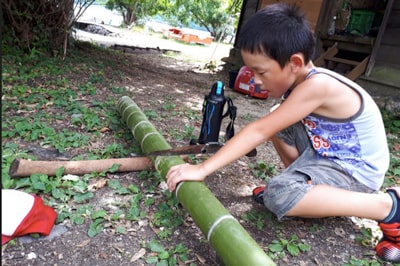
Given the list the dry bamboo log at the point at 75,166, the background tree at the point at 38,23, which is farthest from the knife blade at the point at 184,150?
the background tree at the point at 38,23

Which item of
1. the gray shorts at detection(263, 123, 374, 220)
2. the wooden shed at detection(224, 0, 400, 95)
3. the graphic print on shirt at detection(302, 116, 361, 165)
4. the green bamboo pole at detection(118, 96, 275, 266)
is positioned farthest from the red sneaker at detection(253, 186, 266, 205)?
the wooden shed at detection(224, 0, 400, 95)

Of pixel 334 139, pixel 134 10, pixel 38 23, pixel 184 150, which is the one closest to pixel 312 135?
pixel 334 139

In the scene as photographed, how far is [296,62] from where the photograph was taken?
1567mm

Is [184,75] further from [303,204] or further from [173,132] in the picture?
[303,204]

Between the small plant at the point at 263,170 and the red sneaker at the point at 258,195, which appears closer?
the red sneaker at the point at 258,195

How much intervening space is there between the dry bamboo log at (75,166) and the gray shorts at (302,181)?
83 centimetres

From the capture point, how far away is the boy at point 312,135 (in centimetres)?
154

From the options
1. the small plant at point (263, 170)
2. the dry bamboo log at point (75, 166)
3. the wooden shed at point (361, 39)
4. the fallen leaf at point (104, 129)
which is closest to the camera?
the dry bamboo log at point (75, 166)

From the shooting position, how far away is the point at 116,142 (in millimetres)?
2580

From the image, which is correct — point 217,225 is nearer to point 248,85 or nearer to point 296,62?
point 296,62

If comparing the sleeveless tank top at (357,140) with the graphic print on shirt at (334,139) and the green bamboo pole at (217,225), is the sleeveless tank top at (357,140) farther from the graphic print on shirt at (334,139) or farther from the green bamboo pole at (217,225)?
the green bamboo pole at (217,225)

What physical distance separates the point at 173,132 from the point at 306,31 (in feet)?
5.52

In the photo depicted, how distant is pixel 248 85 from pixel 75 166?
3830 mm

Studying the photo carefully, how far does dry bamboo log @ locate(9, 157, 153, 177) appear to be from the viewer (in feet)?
5.90
